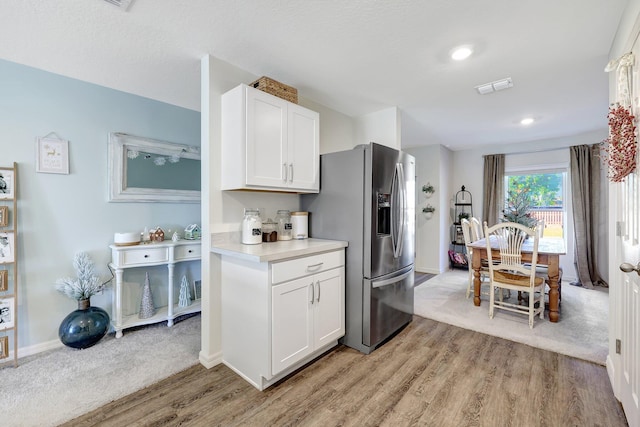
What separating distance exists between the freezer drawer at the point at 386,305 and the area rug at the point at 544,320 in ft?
2.02

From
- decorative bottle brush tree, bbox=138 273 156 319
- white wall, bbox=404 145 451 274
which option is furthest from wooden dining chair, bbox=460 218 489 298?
decorative bottle brush tree, bbox=138 273 156 319

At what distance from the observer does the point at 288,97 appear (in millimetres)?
2523

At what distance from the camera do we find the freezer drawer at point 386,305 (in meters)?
2.44

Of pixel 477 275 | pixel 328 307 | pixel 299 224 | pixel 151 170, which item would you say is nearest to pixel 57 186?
pixel 151 170

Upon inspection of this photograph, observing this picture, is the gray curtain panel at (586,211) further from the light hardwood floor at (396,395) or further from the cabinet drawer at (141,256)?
the cabinet drawer at (141,256)

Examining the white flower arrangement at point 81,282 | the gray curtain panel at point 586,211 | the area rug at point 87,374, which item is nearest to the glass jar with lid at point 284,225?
the area rug at point 87,374

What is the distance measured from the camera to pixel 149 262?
9.32 feet

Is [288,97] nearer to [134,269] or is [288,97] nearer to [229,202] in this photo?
[229,202]

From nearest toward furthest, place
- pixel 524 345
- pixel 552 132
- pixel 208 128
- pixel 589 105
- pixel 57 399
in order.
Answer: pixel 57 399 < pixel 208 128 < pixel 524 345 < pixel 589 105 < pixel 552 132

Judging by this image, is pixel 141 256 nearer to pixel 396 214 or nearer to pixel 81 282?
pixel 81 282

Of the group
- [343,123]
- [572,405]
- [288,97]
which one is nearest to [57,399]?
[288,97]

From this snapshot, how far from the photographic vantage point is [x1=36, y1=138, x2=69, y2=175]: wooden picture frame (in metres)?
2.47

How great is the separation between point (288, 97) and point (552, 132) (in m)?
4.57

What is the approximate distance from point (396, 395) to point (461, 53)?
2606mm
